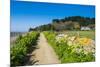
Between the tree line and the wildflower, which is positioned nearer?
the tree line

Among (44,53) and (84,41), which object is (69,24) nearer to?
(84,41)

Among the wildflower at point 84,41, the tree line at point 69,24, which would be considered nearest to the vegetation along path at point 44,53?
the tree line at point 69,24

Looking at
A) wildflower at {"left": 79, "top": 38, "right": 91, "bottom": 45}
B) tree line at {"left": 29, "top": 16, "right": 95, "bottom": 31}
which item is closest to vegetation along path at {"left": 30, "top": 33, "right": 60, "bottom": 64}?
tree line at {"left": 29, "top": 16, "right": 95, "bottom": 31}

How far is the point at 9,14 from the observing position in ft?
7.42

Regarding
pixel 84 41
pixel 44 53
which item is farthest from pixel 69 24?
pixel 44 53

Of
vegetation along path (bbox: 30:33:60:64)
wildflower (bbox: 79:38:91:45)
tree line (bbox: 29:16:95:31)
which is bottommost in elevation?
vegetation along path (bbox: 30:33:60:64)

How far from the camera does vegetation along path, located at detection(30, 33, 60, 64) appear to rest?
7.91ft

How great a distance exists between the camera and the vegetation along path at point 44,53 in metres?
2.41

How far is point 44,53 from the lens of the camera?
2447 millimetres

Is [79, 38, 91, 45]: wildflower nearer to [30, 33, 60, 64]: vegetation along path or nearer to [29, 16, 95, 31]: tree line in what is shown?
[29, 16, 95, 31]: tree line

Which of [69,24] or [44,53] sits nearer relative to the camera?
[44,53]

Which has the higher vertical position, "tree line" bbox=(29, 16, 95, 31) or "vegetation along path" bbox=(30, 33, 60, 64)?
"tree line" bbox=(29, 16, 95, 31)

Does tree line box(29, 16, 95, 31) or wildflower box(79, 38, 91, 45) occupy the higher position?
tree line box(29, 16, 95, 31)

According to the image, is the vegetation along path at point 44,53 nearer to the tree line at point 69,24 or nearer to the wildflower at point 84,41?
the tree line at point 69,24
